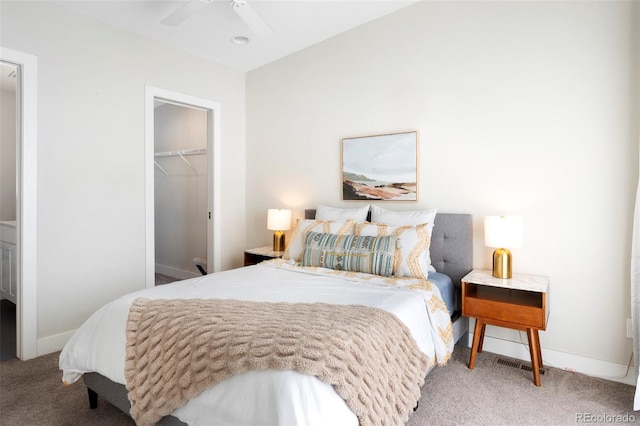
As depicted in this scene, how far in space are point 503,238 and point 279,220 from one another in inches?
82.2

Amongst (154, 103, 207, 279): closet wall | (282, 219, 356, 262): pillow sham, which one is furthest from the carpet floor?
(154, 103, 207, 279): closet wall

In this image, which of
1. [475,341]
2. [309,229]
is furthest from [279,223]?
[475,341]

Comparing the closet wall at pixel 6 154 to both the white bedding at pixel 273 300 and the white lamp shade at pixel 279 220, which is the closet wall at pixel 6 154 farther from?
the white bedding at pixel 273 300

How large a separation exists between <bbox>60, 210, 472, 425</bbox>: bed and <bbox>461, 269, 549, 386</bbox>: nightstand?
179 millimetres

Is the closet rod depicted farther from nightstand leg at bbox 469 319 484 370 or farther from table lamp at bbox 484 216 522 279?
nightstand leg at bbox 469 319 484 370

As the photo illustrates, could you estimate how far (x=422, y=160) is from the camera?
10.1 feet

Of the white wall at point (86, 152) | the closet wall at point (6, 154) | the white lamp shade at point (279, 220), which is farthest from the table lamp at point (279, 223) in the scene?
the closet wall at point (6, 154)

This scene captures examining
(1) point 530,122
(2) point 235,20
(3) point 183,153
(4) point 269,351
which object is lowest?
(4) point 269,351

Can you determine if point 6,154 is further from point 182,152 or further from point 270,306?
point 270,306

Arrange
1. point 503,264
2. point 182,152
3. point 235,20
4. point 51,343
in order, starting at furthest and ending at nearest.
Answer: point 182,152 → point 235,20 → point 51,343 → point 503,264

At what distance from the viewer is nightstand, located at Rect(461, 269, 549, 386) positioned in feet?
7.36

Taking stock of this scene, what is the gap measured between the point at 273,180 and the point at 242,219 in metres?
0.66

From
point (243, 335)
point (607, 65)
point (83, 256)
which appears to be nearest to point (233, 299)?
point (243, 335)

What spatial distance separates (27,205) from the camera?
2.66 meters
